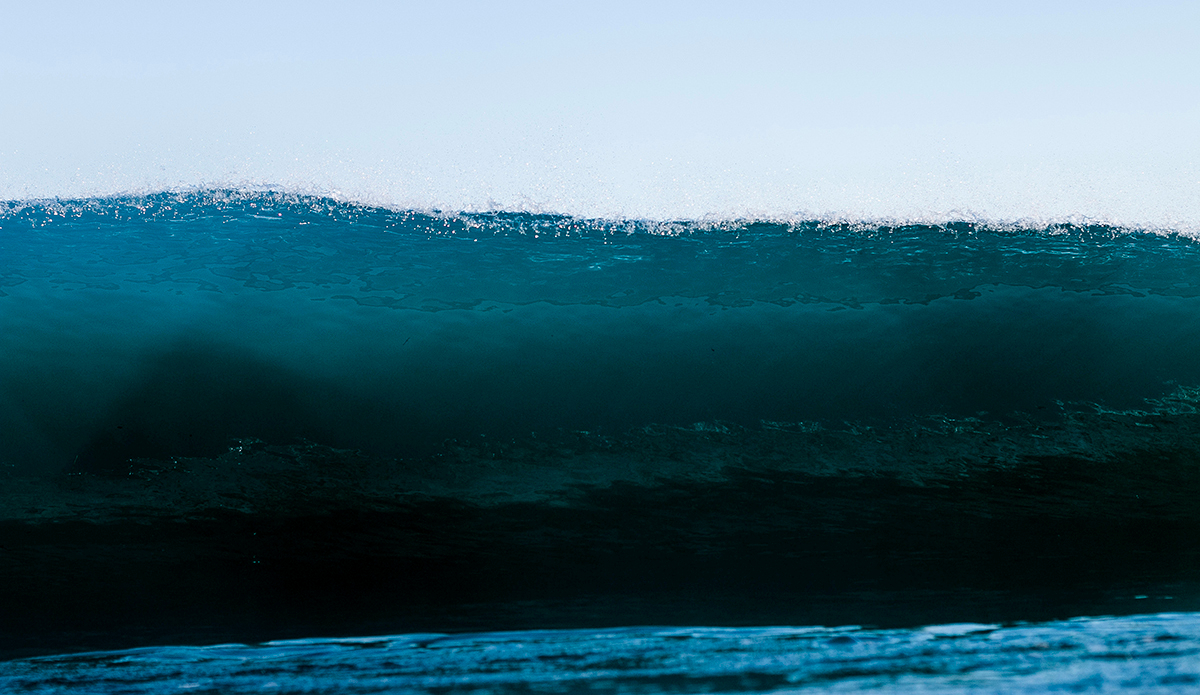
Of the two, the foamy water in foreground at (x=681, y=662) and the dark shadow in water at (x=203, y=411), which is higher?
the dark shadow in water at (x=203, y=411)

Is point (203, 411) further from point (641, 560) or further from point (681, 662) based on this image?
point (681, 662)

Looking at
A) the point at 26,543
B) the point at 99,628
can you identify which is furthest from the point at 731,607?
the point at 26,543

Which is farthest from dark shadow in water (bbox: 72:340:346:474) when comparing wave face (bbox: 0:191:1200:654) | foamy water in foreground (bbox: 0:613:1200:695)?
foamy water in foreground (bbox: 0:613:1200:695)

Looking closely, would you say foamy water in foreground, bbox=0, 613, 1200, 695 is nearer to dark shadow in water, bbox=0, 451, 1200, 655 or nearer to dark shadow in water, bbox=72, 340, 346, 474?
dark shadow in water, bbox=0, 451, 1200, 655

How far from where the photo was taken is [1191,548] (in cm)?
176

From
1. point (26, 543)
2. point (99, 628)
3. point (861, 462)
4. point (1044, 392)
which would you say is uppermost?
point (1044, 392)

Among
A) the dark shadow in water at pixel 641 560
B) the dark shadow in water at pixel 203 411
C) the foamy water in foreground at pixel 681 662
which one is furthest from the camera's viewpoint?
the dark shadow in water at pixel 203 411

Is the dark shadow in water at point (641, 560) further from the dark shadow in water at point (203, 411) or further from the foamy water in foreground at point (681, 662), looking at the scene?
the dark shadow in water at point (203, 411)

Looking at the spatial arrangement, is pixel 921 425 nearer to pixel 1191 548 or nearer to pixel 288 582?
pixel 1191 548

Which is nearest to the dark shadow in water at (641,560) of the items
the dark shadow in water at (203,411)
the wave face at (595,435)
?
the wave face at (595,435)

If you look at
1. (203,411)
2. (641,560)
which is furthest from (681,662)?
(203,411)

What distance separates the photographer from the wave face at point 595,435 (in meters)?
1.68

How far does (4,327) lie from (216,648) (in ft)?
3.82

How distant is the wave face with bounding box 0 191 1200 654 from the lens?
168 centimetres
